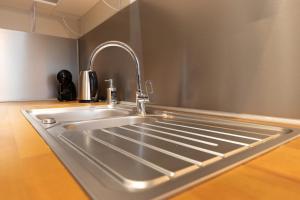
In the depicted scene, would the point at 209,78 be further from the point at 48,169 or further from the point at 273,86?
the point at 48,169

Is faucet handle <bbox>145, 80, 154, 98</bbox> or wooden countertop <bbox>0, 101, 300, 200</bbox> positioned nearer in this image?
wooden countertop <bbox>0, 101, 300, 200</bbox>

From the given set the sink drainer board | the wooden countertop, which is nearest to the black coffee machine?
the sink drainer board

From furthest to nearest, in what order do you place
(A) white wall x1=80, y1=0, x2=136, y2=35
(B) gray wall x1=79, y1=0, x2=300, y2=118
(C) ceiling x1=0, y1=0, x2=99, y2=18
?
(C) ceiling x1=0, y1=0, x2=99, y2=18 → (A) white wall x1=80, y1=0, x2=136, y2=35 → (B) gray wall x1=79, y1=0, x2=300, y2=118

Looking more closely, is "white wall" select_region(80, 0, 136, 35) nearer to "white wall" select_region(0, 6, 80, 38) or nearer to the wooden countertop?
"white wall" select_region(0, 6, 80, 38)

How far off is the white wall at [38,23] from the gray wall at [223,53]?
1.06 m

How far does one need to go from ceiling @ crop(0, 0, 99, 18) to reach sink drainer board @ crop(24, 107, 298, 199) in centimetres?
129

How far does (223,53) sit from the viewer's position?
76 cm

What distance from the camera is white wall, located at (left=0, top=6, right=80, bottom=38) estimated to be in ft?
5.48

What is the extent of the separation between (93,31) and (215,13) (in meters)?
1.25

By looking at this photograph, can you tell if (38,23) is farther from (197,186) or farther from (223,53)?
(197,186)

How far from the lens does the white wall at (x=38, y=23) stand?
1.67 metres

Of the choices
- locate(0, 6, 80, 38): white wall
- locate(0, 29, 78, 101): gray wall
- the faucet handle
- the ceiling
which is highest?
the ceiling

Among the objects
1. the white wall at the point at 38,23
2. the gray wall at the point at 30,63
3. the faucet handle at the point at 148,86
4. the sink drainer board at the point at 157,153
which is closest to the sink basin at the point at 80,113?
the faucet handle at the point at 148,86

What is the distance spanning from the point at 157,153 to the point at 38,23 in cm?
191
